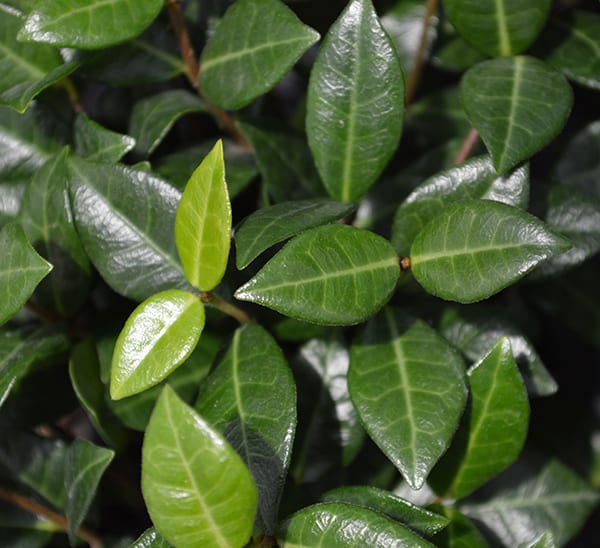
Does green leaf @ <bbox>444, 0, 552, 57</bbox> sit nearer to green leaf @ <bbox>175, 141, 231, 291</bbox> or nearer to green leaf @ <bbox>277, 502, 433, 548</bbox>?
green leaf @ <bbox>175, 141, 231, 291</bbox>

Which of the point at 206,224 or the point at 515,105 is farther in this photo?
the point at 515,105

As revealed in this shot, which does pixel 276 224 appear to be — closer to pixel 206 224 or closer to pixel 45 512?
pixel 206 224

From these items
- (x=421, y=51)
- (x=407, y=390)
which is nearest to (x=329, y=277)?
(x=407, y=390)

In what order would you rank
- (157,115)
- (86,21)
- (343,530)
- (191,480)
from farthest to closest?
Result: (157,115) → (86,21) → (343,530) → (191,480)

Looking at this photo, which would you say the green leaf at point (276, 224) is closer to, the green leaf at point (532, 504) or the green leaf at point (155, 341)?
the green leaf at point (155, 341)

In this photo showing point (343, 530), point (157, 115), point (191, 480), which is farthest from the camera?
point (157, 115)

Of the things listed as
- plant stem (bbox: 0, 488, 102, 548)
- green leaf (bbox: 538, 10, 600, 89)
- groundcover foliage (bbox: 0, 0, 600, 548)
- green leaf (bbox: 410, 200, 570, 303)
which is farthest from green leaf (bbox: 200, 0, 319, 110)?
plant stem (bbox: 0, 488, 102, 548)
